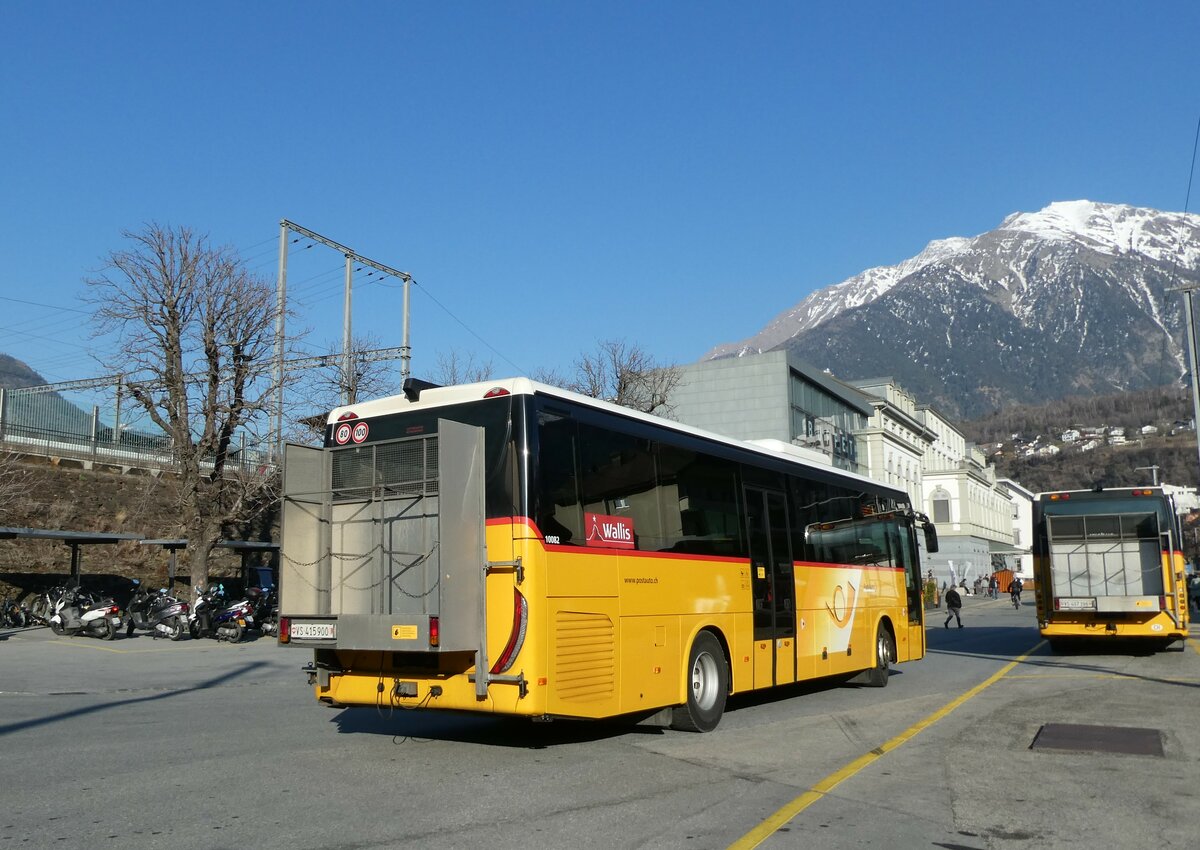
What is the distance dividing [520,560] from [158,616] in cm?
1983

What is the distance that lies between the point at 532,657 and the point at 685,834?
2.47 metres

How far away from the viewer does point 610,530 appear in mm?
9680

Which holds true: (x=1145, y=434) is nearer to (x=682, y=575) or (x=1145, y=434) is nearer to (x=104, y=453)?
(x=104, y=453)

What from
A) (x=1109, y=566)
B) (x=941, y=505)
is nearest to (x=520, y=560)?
(x=1109, y=566)

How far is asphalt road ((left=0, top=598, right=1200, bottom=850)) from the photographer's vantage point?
6.46 meters

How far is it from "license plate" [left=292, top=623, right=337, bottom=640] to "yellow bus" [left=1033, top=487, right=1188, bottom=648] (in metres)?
16.4

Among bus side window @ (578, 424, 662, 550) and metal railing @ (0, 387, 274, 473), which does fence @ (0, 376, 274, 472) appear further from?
bus side window @ (578, 424, 662, 550)

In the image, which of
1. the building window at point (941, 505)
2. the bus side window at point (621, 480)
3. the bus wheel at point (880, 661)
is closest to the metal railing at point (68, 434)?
the bus wheel at point (880, 661)

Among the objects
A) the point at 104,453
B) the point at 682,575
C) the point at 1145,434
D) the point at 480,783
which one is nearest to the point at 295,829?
the point at 480,783

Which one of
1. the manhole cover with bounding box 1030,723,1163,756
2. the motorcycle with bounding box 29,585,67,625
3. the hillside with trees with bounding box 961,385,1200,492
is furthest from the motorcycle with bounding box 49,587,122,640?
the hillside with trees with bounding box 961,385,1200,492

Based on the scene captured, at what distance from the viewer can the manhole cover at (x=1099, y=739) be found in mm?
9625

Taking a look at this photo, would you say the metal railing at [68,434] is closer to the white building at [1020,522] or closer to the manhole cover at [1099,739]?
the manhole cover at [1099,739]

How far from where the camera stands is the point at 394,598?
9227 millimetres

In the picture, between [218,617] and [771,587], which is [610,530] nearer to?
[771,587]
